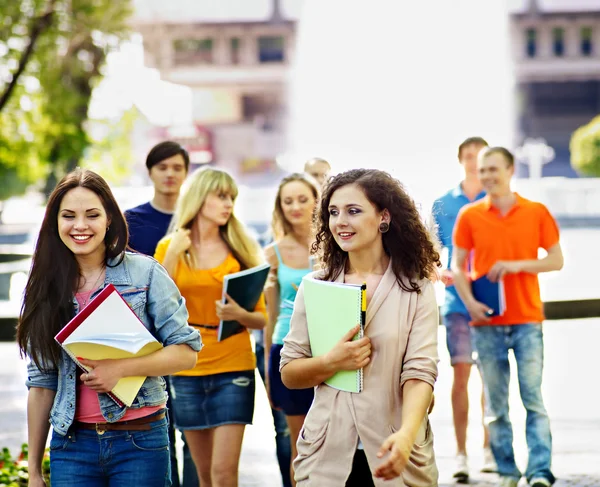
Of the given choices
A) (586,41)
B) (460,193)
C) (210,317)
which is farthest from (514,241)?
(586,41)

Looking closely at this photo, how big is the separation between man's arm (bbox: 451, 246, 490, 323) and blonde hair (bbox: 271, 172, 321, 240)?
1.13 meters

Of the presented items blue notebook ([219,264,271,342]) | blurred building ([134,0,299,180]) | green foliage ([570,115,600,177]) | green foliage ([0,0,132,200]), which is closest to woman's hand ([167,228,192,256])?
blue notebook ([219,264,271,342])

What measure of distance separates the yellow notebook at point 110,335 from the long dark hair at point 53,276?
0.19 metres

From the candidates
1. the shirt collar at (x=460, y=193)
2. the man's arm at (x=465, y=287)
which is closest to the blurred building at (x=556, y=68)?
the shirt collar at (x=460, y=193)

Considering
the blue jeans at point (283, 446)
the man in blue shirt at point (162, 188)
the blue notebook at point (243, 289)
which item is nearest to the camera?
the blue notebook at point (243, 289)

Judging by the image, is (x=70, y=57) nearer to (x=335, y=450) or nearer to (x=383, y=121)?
(x=335, y=450)

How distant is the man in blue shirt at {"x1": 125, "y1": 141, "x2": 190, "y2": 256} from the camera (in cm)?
614

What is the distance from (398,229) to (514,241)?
9.51ft

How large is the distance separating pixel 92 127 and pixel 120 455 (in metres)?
21.9

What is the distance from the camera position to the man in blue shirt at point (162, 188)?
614 centimetres

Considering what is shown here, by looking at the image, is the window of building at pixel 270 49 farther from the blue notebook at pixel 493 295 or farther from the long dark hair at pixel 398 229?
the long dark hair at pixel 398 229

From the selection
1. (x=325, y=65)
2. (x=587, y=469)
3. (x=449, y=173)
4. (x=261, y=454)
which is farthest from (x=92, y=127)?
(x=325, y=65)

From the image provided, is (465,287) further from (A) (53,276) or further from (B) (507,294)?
(A) (53,276)

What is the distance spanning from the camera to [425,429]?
3.56m
